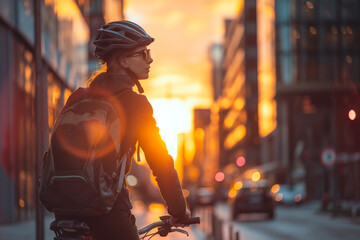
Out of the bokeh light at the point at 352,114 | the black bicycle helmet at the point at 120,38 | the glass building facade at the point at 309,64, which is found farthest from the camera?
the glass building facade at the point at 309,64

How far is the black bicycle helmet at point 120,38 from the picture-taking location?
3.14 m

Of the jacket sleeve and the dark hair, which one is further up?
the dark hair

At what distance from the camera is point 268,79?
72062 mm

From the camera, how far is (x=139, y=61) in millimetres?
3229

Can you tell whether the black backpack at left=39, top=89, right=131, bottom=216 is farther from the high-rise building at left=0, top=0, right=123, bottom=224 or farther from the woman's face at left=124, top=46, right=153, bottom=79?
the high-rise building at left=0, top=0, right=123, bottom=224

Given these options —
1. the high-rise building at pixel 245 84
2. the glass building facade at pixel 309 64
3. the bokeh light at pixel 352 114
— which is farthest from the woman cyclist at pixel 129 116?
the high-rise building at pixel 245 84

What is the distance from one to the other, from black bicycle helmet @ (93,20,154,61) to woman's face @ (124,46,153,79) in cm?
4

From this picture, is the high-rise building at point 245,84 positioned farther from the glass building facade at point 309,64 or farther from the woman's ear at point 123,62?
the woman's ear at point 123,62

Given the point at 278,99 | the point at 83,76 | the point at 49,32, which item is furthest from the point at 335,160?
the point at 278,99

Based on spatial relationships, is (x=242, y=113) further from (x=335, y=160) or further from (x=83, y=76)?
(x=335, y=160)

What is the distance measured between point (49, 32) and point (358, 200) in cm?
2915

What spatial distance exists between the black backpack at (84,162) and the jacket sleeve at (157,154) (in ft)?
0.35

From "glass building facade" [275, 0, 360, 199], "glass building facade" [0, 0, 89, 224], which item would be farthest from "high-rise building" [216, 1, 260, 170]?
"glass building facade" [0, 0, 89, 224]

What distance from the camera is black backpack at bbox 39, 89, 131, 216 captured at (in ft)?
9.06
